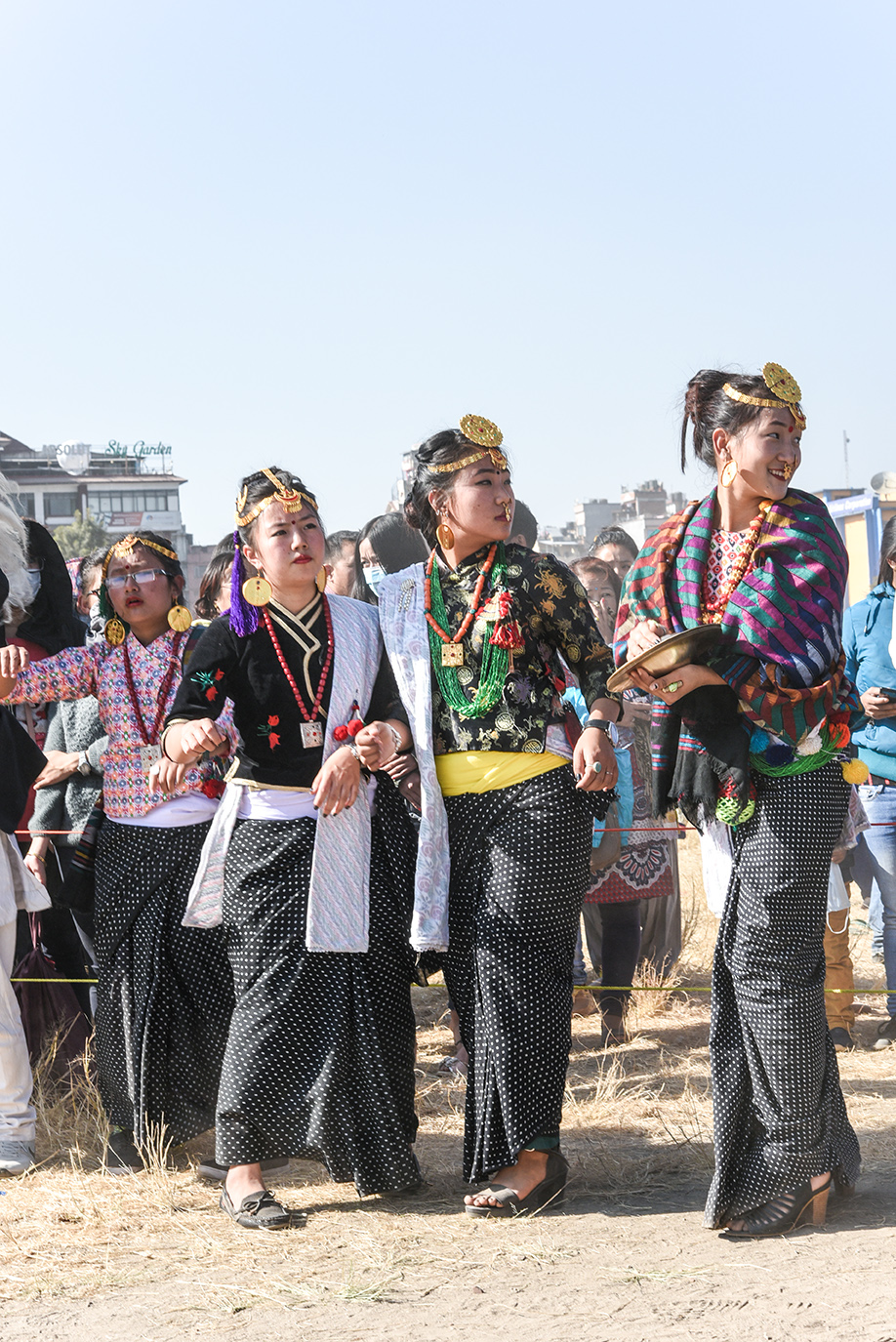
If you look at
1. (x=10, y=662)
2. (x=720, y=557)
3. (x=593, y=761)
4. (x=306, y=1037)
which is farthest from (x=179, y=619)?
(x=720, y=557)

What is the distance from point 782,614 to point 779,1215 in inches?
58.9

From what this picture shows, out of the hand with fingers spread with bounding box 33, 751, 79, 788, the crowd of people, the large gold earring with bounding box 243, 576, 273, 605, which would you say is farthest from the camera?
the hand with fingers spread with bounding box 33, 751, 79, 788

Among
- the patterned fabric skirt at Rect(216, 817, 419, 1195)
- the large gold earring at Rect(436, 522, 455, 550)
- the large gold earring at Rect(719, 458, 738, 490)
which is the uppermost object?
the large gold earring at Rect(719, 458, 738, 490)

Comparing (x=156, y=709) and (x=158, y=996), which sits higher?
(x=156, y=709)

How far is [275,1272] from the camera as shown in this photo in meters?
3.37

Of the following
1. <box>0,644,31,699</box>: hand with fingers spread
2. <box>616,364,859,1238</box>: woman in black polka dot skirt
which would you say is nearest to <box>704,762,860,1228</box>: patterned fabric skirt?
<box>616,364,859,1238</box>: woman in black polka dot skirt

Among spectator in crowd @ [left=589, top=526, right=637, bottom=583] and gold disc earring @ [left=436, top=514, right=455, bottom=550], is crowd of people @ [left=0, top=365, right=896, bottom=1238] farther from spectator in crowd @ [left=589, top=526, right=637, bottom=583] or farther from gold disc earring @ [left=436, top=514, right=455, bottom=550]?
spectator in crowd @ [left=589, top=526, right=637, bottom=583]

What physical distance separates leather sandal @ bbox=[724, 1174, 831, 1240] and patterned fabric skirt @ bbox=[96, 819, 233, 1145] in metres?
1.72

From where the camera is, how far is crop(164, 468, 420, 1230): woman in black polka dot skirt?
12.6ft

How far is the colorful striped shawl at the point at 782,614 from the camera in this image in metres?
3.51

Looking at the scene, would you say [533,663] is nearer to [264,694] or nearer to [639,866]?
[264,694]

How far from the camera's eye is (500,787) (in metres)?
3.91

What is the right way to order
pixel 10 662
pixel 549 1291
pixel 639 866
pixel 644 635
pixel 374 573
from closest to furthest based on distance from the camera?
pixel 549 1291 < pixel 644 635 < pixel 10 662 < pixel 639 866 < pixel 374 573

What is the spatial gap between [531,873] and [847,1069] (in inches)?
86.1
